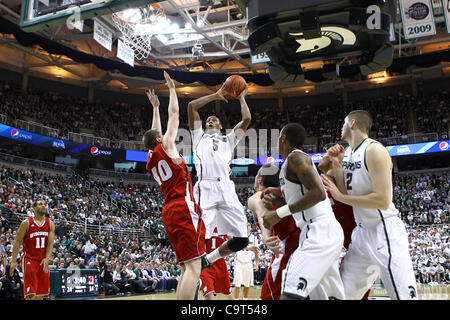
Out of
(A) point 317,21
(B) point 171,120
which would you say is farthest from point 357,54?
(B) point 171,120

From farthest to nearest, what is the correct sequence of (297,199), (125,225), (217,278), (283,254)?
(125,225) < (217,278) < (283,254) < (297,199)

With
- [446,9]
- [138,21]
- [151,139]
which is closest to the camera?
[151,139]

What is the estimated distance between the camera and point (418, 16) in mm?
12383

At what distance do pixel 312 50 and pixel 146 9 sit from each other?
11.5 meters

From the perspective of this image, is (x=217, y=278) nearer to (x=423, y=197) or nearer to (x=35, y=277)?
(x=35, y=277)

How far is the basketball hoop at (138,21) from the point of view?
44.2ft

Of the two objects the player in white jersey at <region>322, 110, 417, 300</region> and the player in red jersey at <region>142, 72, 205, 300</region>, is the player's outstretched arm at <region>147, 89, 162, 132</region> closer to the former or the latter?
the player in red jersey at <region>142, 72, 205, 300</region>

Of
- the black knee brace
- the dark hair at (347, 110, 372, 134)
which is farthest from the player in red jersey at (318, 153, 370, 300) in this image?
the black knee brace

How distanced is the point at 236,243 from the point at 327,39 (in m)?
2.14

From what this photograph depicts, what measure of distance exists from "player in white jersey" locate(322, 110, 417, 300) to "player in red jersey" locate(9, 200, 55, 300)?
169 inches

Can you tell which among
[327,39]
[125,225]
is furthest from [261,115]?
[327,39]

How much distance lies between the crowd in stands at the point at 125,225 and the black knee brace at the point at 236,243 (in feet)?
22.6
